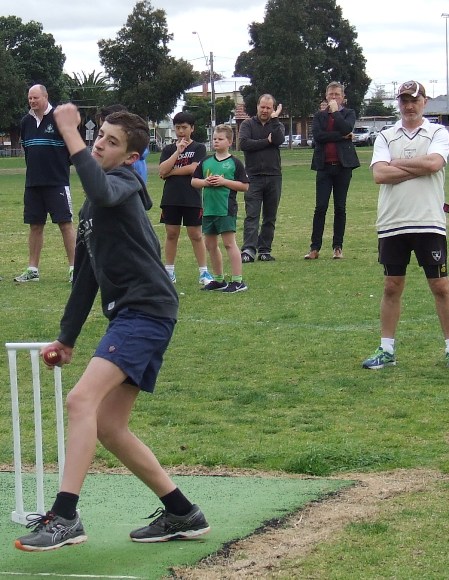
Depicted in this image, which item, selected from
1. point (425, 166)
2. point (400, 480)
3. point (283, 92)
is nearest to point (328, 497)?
point (400, 480)

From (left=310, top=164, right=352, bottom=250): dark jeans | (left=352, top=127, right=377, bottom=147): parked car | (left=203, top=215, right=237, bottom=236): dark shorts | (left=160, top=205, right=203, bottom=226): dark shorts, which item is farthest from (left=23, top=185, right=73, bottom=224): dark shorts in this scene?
(left=352, top=127, right=377, bottom=147): parked car

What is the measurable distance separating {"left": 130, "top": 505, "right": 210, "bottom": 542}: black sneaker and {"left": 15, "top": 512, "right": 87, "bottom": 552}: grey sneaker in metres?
0.43

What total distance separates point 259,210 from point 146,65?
2635 inches

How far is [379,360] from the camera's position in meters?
8.38

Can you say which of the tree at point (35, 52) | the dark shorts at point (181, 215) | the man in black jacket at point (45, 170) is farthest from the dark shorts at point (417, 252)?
the tree at point (35, 52)

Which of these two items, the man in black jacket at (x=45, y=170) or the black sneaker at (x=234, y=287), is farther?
the man in black jacket at (x=45, y=170)

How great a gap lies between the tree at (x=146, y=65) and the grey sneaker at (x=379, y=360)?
2797 inches

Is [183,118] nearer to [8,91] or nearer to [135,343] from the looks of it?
[135,343]

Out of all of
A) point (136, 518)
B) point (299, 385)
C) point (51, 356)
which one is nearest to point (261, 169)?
point (299, 385)

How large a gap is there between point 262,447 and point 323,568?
81.1 inches

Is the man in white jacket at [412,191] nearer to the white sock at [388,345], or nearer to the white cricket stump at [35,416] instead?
the white sock at [388,345]

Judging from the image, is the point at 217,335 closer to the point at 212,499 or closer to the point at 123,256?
the point at 212,499

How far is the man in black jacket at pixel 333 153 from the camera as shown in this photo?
14492 mm

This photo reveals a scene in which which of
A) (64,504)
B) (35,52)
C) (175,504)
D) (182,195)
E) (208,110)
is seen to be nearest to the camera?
(64,504)
